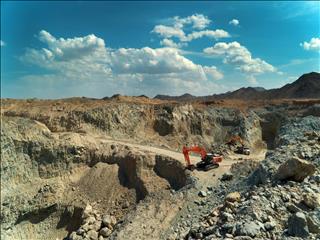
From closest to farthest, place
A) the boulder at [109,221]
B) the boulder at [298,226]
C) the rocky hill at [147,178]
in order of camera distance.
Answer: the boulder at [298,226], the rocky hill at [147,178], the boulder at [109,221]

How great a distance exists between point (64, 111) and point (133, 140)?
7325 millimetres

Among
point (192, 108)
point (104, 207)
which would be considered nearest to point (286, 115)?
point (192, 108)

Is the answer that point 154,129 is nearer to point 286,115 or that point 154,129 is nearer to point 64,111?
point 64,111

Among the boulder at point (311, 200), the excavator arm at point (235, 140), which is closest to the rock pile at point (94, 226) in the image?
the boulder at point (311, 200)

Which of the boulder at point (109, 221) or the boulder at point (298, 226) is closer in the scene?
the boulder at point (298, 226)

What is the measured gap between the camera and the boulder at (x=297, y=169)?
14.5m

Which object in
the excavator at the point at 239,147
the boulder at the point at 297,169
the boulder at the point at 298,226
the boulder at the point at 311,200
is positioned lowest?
the excavator at the point at 239,147

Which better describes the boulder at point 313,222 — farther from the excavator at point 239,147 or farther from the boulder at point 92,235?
the excavator at point 239,147

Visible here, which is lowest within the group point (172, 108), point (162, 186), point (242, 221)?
point (162, 186)

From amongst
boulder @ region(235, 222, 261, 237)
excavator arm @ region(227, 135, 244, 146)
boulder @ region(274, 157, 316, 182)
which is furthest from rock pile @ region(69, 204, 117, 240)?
excavator arm @ region(227, 135, 244, 146)

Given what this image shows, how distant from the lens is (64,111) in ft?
120

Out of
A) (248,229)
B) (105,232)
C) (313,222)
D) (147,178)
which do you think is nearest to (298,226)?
(313,222)

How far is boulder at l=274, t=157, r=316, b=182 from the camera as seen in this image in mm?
14461

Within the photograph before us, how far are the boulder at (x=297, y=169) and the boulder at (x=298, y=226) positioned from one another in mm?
3330
